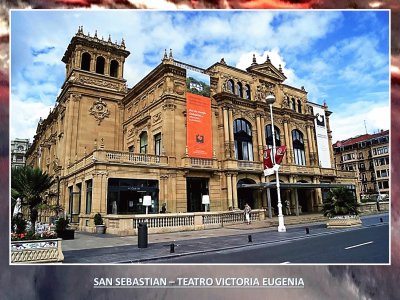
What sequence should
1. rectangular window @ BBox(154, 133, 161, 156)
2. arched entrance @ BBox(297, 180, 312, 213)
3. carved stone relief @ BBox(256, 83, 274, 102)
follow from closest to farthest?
carved stone relief @ BBox(256, 83, 274, 102) → rectangular window @ BBox(154, 133, 161, 156) → arched entrance @ BBox(297, 180, 312, 213)

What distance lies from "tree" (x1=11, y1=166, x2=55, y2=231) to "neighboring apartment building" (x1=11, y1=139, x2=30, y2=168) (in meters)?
0.26

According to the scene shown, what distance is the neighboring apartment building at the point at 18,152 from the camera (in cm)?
788

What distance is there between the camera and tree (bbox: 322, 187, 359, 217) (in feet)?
41.4

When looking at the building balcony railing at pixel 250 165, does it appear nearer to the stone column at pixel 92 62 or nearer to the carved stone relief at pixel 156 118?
the carved stone relief at pixel 156 118

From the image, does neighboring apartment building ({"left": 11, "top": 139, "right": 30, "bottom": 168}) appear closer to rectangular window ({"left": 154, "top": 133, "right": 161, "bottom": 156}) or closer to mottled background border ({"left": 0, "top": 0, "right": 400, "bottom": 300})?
mottled background border ({"left": 0, "top": 0, "right": 400, "bottom": 300})

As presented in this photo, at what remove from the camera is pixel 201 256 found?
774cm

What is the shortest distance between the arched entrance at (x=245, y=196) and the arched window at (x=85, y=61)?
11122 mm

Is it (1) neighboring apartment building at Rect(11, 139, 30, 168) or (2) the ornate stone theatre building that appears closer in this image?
(1) neighboring apartment building at Rect(11, 139, 30, 168)

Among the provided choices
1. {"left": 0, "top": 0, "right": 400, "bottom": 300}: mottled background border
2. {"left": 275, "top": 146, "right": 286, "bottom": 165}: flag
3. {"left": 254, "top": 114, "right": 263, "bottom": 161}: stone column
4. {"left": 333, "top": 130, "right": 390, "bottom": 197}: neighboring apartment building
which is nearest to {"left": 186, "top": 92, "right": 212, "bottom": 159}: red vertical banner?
{"left": 254, "top": 114, "right": 263, "bottom": 161}: stone column

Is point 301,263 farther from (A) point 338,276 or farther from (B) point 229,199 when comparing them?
(B) point 229,199

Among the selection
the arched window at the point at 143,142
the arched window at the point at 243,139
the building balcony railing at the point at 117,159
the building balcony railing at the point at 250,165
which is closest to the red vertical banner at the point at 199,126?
the building balcony railing at the point at 117,159

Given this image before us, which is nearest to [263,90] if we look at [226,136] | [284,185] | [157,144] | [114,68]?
[226,136]

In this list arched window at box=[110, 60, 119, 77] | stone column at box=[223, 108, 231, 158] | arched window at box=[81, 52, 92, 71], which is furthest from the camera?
stone column at box=[223, 108, 231, 158]

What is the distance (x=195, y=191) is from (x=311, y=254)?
33.3 ft
